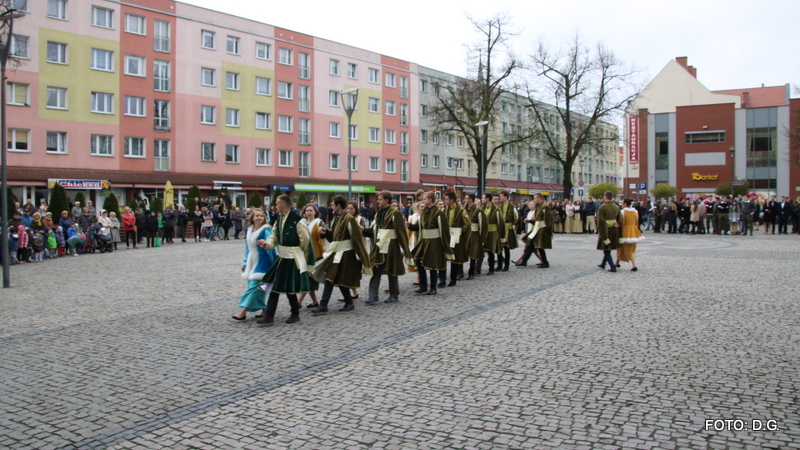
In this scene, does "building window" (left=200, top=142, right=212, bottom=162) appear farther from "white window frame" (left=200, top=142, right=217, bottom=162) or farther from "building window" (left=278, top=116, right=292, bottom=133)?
"building window" (left=278, top=116, right=292, bottom=133)

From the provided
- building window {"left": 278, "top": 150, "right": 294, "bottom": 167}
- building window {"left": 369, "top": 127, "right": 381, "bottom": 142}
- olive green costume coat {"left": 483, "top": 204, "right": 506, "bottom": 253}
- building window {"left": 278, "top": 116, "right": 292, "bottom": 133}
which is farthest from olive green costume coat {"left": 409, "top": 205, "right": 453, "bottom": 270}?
building window {"left": 369, "top": 127, "right": 381, "bottom": 142}

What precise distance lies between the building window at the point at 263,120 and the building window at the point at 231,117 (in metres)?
1.99

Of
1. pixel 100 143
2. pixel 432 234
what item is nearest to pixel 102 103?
pixel 100 143

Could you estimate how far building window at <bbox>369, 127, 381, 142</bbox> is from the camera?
60.6m

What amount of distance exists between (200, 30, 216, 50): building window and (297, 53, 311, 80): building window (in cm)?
834

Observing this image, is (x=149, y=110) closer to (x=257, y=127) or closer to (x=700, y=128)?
(x=257, y=127)

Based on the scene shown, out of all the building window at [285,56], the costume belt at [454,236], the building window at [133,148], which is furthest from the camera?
the building window at [285,56]

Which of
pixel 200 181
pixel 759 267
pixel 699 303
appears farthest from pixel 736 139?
pixel 699 303

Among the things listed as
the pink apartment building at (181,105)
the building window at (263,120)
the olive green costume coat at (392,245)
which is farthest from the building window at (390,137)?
the olive green costume coat at (392,245)

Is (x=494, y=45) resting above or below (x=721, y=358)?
above

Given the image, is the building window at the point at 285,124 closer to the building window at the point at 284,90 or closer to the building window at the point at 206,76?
the building window at the point at 284,90

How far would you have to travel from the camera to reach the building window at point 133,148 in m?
42.2

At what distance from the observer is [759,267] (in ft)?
47.5

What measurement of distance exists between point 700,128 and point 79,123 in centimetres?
5479
